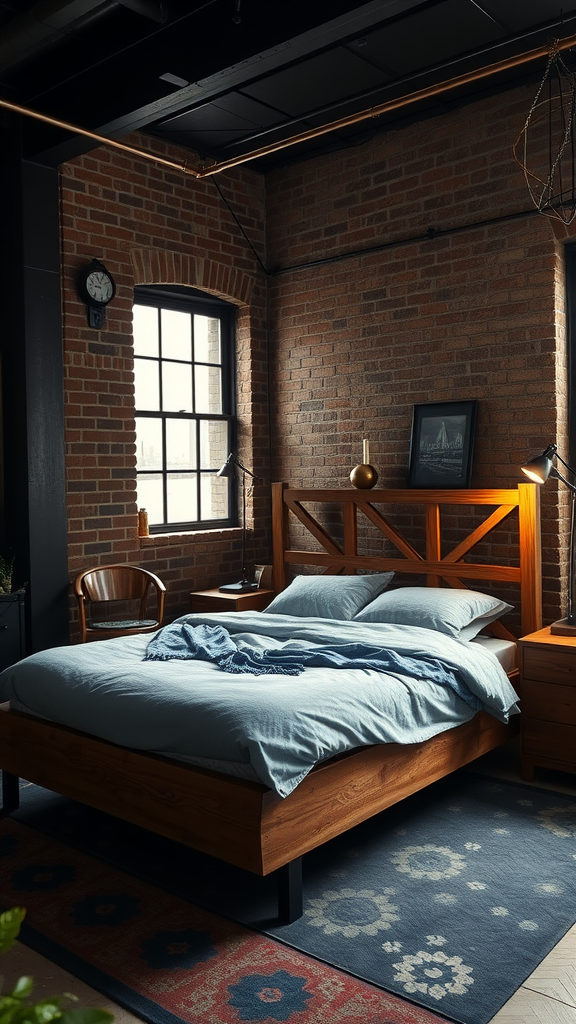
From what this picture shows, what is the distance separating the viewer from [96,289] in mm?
4992

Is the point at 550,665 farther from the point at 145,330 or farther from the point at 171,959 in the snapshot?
the point at 145,330

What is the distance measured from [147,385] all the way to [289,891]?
363 cm

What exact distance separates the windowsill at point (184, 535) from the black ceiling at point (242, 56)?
2.26m

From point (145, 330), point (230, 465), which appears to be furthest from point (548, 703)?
point (145, 330)

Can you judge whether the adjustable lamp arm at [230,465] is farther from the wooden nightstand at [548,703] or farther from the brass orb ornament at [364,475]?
the wooden nightstand at [548,703]

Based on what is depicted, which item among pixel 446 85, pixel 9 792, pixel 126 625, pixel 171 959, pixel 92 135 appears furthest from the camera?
pixel 126 625

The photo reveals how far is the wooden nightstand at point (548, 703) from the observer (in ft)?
12.0

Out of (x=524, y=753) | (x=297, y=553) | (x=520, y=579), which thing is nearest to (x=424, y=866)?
(x=524, y=753)

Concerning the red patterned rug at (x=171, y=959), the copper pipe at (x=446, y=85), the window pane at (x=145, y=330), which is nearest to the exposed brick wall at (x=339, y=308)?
the window pane at (x=145, y=330)

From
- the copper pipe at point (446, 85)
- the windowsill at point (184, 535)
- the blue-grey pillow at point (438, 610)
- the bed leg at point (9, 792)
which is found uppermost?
the copper pipe at point (446, 85)

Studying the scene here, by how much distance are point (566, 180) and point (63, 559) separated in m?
3.45

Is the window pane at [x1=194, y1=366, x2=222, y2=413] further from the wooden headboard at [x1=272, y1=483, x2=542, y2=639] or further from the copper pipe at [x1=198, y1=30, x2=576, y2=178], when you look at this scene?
the copper pipe at [x1=198, y1=30, x2=576, y2=178]

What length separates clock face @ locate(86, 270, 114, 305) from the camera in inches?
195

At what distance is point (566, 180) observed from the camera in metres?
4.56
